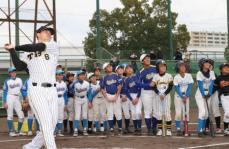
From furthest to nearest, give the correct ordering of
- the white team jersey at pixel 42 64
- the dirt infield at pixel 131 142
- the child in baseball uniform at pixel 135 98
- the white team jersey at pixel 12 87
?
1. the white team jersey at pixel 12 87
2. the child in baseball uniform at pixel 135 98
3. the dirt infield at pixel 131 142
4. the white team jersey at pixel 42 64

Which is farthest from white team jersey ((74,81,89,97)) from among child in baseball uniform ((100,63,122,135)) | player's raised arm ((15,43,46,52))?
player's raised arm ((15,43,46,52))

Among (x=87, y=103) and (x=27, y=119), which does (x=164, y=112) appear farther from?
(x=27, y=119)

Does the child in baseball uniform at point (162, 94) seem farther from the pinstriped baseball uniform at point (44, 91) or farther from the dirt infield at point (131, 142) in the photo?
the pinstriped baseball uniform at point (44, 91)

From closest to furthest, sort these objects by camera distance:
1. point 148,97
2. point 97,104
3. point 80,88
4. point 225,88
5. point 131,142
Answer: point 131,142 < point 225,88 < point 148,97 < point 80,88 < point 97,104

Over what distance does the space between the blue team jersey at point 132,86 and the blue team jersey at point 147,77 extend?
0.20 m

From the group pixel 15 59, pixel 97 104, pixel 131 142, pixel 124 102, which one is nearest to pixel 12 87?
pixel 97 104

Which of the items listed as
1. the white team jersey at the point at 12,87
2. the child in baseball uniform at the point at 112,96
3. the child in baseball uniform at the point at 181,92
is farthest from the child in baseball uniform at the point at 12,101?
the child in baseball uniform at the point at 181,92

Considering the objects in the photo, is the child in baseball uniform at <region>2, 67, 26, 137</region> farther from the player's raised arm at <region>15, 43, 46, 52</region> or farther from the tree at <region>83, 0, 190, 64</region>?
the tree at <region>83, 0, 190, 64</region>

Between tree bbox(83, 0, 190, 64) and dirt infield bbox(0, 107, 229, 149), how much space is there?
35.2m

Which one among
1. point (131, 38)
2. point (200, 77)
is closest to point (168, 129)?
point (200, 77)

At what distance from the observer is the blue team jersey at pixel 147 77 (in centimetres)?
1169

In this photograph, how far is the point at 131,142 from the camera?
9.96 meters

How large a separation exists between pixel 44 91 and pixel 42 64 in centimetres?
42

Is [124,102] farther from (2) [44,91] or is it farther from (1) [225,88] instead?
(2) [44,91]
